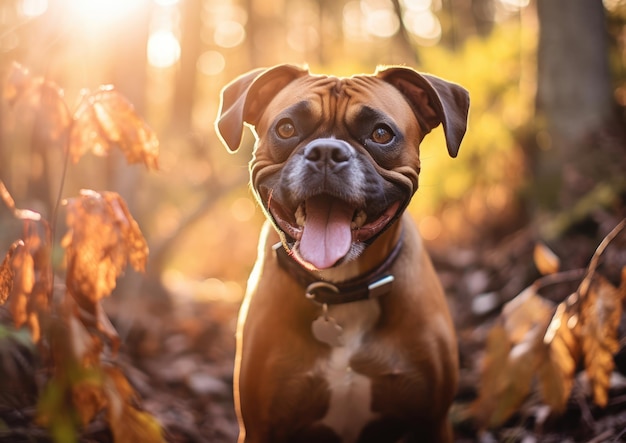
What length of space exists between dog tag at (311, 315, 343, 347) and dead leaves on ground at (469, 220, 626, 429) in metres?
0.76

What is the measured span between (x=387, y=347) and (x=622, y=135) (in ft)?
12.6

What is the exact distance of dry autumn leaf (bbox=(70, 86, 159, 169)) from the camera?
277 cm

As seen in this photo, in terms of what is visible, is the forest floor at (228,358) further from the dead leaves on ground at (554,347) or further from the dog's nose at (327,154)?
the dog's nose at (327,154)

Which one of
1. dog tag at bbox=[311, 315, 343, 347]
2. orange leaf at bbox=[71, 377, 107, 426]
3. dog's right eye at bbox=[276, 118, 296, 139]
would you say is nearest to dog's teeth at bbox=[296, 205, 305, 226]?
dog's right eye at bbox=[276, 118, 296, 139]

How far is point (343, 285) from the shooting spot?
3102 mm

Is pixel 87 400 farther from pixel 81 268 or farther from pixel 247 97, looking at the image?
pixel 247 97

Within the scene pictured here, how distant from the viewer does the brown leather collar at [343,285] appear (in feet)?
10.1

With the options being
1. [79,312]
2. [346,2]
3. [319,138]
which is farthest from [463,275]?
[346,2]

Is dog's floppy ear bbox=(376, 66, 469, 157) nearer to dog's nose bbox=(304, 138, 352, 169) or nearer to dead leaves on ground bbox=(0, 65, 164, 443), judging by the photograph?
dog's nose bbox=(304, 138, 352, 169)

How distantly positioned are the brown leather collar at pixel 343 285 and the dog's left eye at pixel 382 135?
538 mm

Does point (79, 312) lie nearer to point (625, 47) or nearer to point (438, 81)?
point (438, 81)

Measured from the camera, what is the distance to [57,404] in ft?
7.91

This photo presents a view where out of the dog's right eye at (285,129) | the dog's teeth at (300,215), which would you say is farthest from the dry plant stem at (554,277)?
the dog's right eye at (285,129)

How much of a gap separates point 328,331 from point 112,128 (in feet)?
3.98
